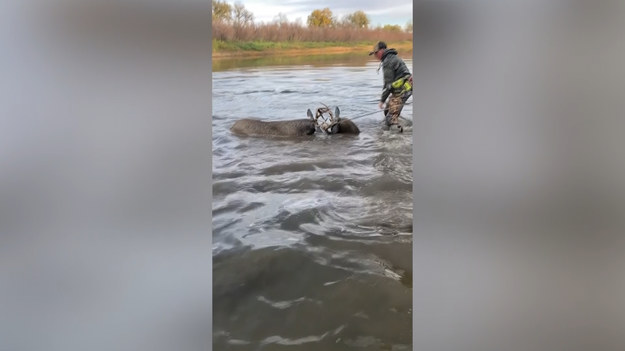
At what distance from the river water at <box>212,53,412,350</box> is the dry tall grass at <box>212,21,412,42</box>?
0.07 meters

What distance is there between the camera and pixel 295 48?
66.4 inches

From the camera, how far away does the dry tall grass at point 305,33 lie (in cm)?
163

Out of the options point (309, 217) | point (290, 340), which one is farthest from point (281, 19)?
point (290, 340)

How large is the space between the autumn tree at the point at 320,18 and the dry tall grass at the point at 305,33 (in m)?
0.02

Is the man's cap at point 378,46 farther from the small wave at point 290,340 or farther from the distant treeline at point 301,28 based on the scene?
the small wave at point 290,340

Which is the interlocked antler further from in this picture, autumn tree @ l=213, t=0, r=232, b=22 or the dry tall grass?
autumn tree @ l=213, t=0, r=232, b=22

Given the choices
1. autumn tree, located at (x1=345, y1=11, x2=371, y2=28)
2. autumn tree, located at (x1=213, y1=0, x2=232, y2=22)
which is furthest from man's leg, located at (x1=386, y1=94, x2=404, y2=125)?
autumn tree, located at (x1=213, y1=0, x2=232, y2=22)

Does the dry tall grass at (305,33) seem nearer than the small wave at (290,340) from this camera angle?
No

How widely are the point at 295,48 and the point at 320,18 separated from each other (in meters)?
0.13

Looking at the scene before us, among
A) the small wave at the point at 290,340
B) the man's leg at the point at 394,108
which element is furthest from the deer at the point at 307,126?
the small wave at the point at 290,340

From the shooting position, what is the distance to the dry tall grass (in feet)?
5.33

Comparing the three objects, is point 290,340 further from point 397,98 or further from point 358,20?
point 358,20
